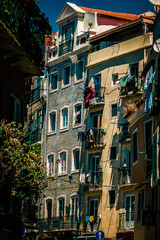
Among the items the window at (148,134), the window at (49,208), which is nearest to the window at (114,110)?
the window at (49,208)

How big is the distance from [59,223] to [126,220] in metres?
8.73

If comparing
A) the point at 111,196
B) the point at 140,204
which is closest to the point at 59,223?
the point at 111,196

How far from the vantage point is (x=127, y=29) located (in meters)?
50.9

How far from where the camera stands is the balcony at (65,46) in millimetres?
56000

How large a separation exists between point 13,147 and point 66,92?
36.6 meters

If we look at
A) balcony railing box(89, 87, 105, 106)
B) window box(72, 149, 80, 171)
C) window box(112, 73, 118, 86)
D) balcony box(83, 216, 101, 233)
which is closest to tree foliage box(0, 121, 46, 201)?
balcony box(83, 216, 101, 233)

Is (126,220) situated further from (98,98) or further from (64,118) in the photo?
(64,118)

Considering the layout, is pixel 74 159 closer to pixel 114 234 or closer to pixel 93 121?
pixel 93 121

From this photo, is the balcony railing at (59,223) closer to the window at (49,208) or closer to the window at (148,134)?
the window at (49,208)

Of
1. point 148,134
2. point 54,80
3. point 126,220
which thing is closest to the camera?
point 148,134

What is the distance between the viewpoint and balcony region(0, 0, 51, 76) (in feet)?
64.4

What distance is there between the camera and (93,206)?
50.3 meters

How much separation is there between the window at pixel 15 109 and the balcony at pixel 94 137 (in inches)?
1071

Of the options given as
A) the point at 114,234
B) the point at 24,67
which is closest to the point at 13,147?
the point at 24,67
